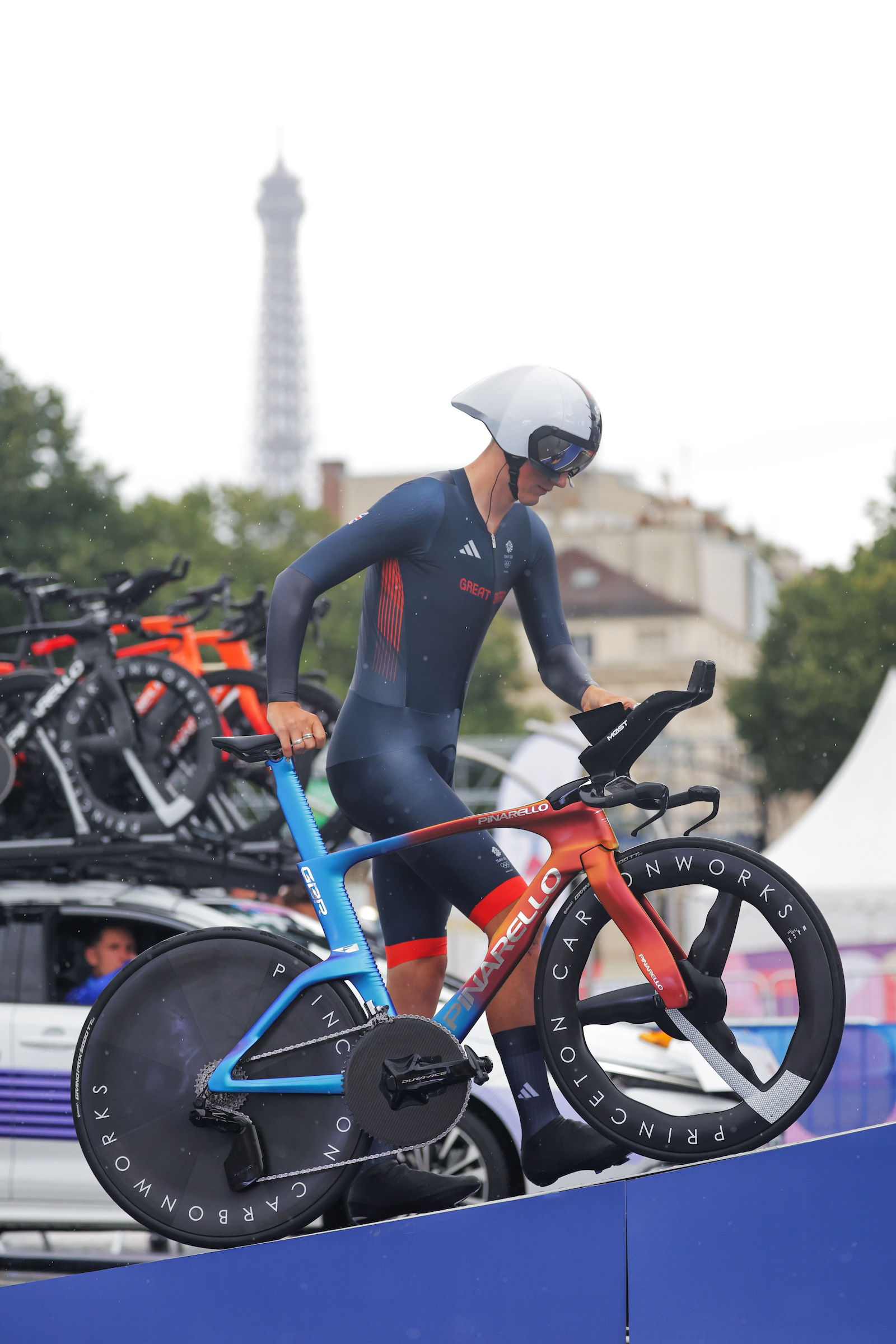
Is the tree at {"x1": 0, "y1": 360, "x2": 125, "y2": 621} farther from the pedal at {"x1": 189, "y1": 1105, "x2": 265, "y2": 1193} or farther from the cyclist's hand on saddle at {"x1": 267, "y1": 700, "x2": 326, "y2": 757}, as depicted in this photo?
the pedal at {"x1": 189, "y1": 1105, "x2": 265, "y2": 1193}

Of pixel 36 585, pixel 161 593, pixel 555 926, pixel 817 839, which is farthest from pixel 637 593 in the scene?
pixel 161 593

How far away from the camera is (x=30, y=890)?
14.8ft

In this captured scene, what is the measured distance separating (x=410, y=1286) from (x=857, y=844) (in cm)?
1011

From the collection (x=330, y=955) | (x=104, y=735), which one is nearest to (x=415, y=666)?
(x=330, y=955)

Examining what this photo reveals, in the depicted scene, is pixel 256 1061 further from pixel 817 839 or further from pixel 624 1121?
pixel 817 839

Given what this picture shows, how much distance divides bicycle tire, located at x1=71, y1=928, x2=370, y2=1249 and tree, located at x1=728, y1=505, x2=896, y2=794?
6.28m

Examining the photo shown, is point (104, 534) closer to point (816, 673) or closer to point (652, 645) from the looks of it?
point (652, 645)

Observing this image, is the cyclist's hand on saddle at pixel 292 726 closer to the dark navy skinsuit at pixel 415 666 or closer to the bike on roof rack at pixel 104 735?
A: the dark navy skinsuit at pixel 415 666

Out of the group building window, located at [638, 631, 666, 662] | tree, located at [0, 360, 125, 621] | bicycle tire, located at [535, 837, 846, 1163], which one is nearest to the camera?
bicycle tire, located at [535, 837, 846, 1163]

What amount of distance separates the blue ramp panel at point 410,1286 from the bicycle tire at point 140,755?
6.35 feet

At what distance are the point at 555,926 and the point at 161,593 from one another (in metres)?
10.6

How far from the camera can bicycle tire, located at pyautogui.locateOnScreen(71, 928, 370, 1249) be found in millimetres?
2779

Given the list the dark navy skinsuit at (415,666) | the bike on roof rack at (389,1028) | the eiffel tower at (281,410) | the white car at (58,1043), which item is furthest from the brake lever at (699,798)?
the eiffel tower at (281,410)

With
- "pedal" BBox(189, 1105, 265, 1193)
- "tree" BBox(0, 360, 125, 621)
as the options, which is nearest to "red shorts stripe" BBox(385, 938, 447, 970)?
"pedal" BBox(189, 1105, 265, 1193)
